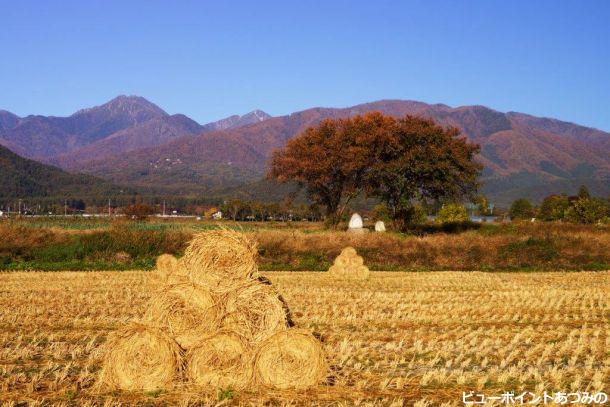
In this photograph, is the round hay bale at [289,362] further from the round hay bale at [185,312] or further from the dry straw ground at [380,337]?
the round hay bale at [185,312]

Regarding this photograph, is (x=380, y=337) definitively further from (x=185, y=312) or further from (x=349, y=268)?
(x=349, y=268)

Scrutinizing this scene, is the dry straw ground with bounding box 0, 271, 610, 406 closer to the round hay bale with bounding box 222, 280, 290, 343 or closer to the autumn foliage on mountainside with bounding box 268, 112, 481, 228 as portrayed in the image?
the round hay bale with bounding box 222, 280, 290, 343

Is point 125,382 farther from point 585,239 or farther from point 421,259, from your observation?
point 585,239

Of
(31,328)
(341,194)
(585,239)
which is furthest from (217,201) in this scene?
(31,328)

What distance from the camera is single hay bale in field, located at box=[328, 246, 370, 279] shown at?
1259 inches

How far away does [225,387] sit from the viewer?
1067 cm

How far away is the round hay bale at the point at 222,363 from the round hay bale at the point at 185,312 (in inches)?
17.9

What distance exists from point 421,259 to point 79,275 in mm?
18077

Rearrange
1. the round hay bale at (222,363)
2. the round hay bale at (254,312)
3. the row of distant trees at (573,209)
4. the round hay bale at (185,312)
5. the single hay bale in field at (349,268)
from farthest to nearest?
1. the row of distant trees at (573,209)
2. the single hay bale in field at (349,268)
3. the round hay bale at (185,312)
4. the round hay bale at (254,312)
5. the round hay bale at (222,363)

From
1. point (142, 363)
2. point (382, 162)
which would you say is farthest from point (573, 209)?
point (142, 363)

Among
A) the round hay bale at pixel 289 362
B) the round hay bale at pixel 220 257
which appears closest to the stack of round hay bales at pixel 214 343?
the round hay bale at pixel 289 362

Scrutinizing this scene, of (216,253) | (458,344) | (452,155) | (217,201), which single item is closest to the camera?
(216,253)

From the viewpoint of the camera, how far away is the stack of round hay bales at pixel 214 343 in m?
10.6

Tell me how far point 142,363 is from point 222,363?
1143mm
